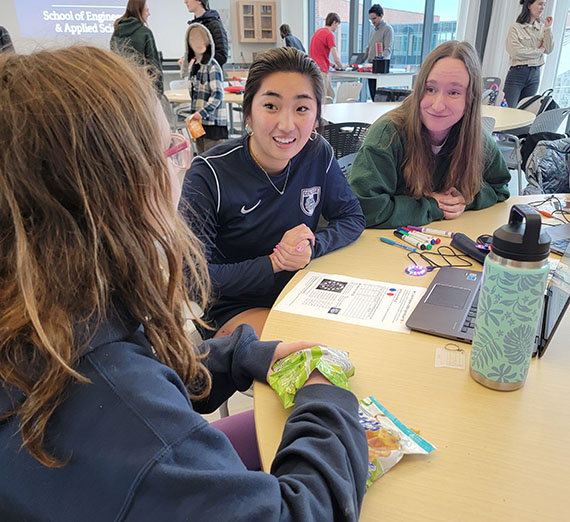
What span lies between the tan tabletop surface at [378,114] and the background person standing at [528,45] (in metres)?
2.14

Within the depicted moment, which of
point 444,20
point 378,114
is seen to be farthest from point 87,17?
point 378,114

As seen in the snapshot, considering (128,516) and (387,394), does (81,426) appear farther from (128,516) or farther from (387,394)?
(387,394)

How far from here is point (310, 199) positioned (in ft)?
5.02

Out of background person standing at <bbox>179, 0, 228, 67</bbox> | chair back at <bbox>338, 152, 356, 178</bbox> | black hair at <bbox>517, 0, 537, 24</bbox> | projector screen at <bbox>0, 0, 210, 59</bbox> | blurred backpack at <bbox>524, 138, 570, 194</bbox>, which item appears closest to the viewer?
chair back at <bbox>338, 152, 356, 178</bbox>

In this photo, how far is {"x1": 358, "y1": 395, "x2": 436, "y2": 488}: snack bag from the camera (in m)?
0.61

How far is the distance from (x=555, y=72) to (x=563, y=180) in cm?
425

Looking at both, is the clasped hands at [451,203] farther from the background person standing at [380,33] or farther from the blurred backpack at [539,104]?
the background person standing at [380,33]

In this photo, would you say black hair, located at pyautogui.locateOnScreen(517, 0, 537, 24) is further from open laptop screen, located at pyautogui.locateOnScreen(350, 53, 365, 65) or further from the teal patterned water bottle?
the teal patterned water bottle

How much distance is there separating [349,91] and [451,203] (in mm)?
4407

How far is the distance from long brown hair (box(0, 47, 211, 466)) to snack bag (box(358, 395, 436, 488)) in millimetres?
327

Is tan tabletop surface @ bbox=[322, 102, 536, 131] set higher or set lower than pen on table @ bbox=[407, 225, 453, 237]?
higher

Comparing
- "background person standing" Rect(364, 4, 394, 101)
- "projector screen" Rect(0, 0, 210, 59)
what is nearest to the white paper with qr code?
"background person standing" Rect(364, 4, 394, 101)

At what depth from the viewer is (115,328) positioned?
19.8 inches

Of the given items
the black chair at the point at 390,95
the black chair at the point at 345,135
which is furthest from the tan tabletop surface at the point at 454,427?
the black chair at the point at 390,95
